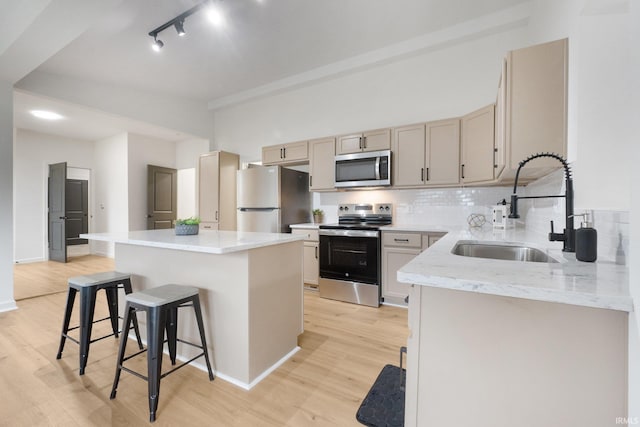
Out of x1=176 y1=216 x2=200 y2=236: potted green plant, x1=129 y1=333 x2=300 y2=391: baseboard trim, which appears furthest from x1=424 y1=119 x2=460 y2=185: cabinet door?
x1=176 y1=216 x2=200 y2=236: potted green plant

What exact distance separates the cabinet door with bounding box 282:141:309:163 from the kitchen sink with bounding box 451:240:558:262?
8.96 feet

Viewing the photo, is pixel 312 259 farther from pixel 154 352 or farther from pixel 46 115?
pixel 46 115

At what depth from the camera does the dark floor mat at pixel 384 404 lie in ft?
4.76

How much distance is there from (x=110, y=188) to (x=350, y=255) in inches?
236

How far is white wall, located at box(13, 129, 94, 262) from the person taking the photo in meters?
5.64

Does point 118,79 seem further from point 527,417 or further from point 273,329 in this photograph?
point 527,417

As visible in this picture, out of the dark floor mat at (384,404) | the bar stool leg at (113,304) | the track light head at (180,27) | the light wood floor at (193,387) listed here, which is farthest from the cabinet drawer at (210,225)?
the dark floor mat at (384,404)

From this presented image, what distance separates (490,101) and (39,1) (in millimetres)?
4290

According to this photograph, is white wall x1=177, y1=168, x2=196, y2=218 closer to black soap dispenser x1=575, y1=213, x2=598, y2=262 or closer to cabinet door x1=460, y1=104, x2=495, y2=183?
cabinet door x1=460, y1=104, x2=495, y2=183

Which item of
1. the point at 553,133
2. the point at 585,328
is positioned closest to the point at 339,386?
the point at 585,328

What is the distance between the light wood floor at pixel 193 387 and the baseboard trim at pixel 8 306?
61 centimetres

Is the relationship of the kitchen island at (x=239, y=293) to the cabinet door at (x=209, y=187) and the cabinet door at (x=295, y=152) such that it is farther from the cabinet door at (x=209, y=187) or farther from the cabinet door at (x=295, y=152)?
the cabinet door at (x=209, y=187)

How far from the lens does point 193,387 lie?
5.64ft

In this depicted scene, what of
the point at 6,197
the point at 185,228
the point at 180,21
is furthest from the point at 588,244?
the point at 6,197
